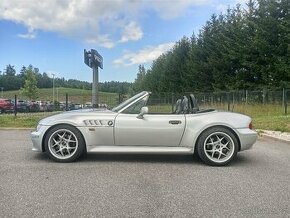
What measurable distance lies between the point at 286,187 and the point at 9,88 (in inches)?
5544

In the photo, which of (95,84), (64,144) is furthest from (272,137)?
(95,84)

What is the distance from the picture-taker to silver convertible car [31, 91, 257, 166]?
694 centimetres

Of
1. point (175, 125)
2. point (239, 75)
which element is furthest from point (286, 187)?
point (239, 75)

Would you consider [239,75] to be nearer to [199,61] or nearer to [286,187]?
[199,61]

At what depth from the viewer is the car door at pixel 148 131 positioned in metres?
6.93

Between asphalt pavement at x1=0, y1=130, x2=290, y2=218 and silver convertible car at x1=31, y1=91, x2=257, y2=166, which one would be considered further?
silver convertible car at x1=31, y1=91, x2=257, y2=166

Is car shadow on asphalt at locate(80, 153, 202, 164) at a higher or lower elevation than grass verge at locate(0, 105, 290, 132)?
lower

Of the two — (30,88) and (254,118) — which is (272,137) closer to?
(254,118)

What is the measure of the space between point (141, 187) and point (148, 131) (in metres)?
1.73

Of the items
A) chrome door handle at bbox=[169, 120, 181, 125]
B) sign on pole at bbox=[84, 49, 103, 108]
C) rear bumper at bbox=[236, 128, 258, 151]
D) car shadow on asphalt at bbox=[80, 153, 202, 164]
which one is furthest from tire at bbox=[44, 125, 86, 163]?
Result: sign on pole at bbox=[84, 49, 103, 108]

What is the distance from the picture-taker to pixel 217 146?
277 inches

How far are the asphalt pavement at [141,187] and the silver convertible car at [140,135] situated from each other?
251 millimetres

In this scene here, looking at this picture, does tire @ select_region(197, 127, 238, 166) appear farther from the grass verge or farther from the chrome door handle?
the grass verge

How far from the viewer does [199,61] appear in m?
42.1
